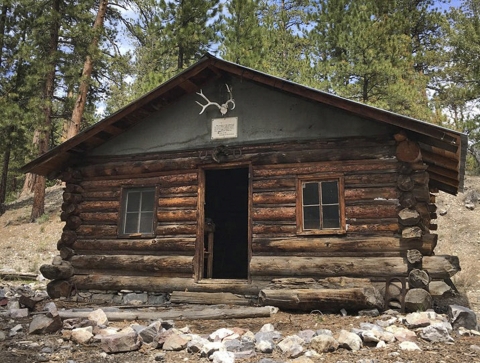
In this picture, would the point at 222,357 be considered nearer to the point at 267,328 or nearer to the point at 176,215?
the point at 267,328

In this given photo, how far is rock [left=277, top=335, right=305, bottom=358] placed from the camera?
5.88 meters

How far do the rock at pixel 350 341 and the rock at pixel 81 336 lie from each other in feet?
12.6

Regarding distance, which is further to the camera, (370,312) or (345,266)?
(345,266)

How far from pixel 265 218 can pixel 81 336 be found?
4.77 m

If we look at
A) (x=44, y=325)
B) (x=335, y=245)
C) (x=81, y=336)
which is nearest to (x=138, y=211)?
(x=44, y=325)

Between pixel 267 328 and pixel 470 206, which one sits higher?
pixel 470 206

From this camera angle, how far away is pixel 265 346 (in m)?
6.09

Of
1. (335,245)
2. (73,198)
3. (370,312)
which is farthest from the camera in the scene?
(73,198)

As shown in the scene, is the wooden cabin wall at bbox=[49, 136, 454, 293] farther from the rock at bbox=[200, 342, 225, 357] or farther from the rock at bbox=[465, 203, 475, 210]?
the rock at bbox=[465, 203, 475, 210]

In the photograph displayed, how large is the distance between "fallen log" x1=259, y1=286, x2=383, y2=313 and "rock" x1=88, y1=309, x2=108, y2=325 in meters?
3.18

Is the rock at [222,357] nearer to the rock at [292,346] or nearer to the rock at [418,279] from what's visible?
the rock at [292,346]

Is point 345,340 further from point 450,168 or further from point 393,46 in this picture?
point 393,46

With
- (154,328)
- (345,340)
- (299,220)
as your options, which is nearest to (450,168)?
(299,220)

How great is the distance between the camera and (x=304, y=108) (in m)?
10.1
